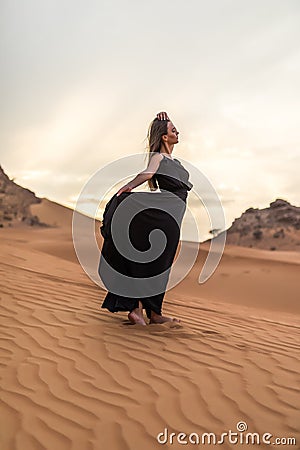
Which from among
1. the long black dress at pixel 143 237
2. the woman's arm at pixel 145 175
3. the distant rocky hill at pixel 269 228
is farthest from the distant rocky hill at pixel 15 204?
the woman's arm at pixel 145 175

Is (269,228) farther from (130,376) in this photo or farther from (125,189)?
(130,376)

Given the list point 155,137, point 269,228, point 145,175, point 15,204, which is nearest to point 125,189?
point 145,175

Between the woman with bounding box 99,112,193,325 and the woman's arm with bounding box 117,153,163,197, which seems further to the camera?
the woman with bounding box 99,112,193,325

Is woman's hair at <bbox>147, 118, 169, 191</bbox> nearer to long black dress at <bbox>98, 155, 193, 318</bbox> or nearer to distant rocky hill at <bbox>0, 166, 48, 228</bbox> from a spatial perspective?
long black dress at <bbox>98, 155, 193, 318</bbox>

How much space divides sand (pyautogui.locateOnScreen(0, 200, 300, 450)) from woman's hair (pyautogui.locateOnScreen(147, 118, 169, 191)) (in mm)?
1502

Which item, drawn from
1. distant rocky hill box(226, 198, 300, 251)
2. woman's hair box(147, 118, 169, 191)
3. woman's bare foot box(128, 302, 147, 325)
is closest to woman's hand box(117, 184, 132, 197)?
woman's hair box(147, 118, 169, 191)

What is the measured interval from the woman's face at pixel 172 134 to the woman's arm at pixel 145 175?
0.23 m

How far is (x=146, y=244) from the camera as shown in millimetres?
5914

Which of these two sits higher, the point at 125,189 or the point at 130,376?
the point at 125,189

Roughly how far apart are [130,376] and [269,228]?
29.1 meters

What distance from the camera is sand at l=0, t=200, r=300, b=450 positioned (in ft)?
11.1

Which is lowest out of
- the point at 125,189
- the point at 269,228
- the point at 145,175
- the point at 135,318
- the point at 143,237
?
the point at 135,318

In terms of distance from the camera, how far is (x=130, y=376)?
14.1 feet

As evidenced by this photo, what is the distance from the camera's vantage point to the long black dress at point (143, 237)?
19.4 feet
